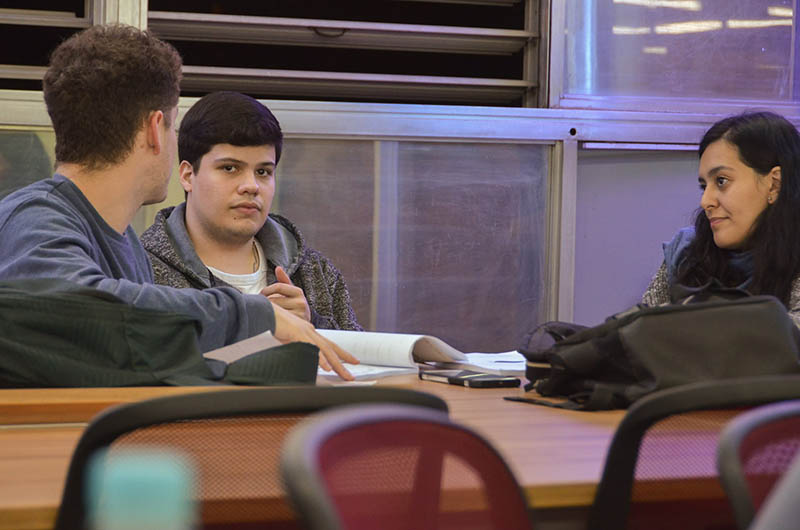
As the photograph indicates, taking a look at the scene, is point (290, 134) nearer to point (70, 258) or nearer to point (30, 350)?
point (70, 258)

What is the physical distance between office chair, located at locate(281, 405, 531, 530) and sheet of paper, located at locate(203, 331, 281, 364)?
0.81 meters

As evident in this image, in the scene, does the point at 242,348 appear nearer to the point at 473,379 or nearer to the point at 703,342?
the point at 473,379

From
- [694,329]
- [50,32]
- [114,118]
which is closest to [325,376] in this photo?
[694,329]

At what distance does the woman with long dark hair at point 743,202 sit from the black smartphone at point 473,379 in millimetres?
1173

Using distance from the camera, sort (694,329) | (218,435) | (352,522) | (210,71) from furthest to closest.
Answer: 1. (210,71)
2. (694,329)
3. (218,435)
4. (352,522)

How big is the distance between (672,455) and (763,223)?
84.6 inches

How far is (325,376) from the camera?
161 centimetres

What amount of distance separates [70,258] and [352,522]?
116 centimetres

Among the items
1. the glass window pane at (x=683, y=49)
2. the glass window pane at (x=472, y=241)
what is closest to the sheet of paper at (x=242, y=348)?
the glass window pane at (x=472, y=241)

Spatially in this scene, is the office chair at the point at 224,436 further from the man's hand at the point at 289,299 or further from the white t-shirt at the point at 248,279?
the white t-shirt at the point at 248,279

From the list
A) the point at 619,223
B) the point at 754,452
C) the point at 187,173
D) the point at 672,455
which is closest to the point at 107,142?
the point at 187,173

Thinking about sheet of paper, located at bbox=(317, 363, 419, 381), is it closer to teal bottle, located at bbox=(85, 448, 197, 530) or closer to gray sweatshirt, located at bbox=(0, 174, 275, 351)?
gray sweatshirt, located at bbox=(0, 174, 275, 351)

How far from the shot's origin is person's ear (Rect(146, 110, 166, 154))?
81.4 inches

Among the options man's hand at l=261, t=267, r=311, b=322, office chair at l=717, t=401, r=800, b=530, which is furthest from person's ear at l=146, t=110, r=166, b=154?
office chair at l=717, t=401, r=800, b=530
